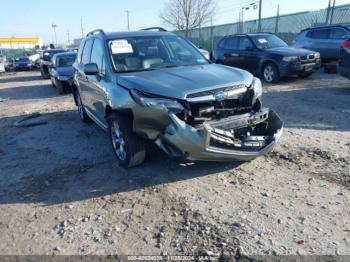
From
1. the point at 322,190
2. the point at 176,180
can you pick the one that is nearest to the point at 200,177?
the point at 176,180

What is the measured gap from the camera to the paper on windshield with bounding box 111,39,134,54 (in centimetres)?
544

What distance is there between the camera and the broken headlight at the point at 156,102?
4.15 metres

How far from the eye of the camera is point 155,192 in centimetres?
434

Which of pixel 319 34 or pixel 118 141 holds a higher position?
pixel 319 34

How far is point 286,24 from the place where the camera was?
77.8 ft

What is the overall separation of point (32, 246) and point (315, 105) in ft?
22.4

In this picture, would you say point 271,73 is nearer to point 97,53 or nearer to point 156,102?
point 97,53

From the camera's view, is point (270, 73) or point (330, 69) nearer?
point (270, 73)

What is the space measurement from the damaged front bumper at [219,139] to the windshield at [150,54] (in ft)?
4.88

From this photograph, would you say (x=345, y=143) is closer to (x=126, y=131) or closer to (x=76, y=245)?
(x=126, y=131)

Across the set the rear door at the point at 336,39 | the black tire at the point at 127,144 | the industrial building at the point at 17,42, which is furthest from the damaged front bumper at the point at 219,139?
the industrial building at the point at 17,42

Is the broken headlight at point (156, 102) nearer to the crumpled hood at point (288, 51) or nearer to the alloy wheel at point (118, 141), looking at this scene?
the alloy wheel at point (118, 141)

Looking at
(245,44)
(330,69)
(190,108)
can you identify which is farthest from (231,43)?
(190,108)

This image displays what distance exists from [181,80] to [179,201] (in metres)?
1.49
